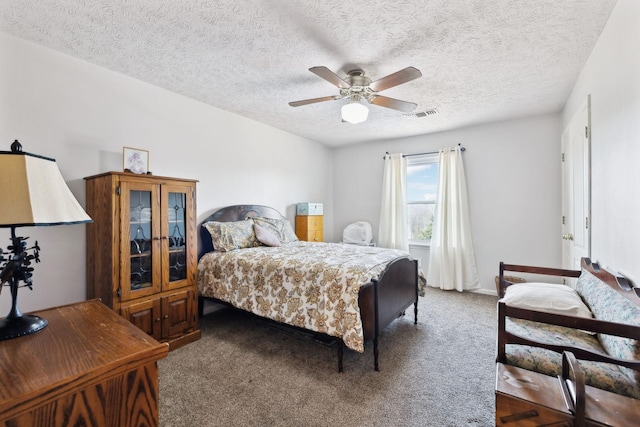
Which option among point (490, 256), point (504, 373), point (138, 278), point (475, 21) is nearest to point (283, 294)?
point (138, 278)

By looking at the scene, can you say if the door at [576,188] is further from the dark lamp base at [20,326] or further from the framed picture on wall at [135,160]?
the framed picture on wall at [135,160]

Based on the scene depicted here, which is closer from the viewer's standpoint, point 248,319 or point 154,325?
point 154,325

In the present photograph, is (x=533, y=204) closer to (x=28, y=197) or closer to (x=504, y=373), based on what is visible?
(x=504, y=373)

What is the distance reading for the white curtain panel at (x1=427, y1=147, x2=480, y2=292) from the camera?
4305 mm

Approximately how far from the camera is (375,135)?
16.0ft

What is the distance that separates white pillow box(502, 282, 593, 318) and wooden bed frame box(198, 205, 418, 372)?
0.88 m

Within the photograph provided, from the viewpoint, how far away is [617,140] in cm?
180

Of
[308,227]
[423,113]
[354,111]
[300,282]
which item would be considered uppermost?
[423,113]

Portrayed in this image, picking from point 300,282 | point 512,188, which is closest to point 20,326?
point 300,282

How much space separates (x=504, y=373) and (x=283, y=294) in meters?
1.68

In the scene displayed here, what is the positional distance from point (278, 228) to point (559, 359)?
3165 millimetres

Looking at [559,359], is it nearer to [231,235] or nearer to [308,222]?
[231,235]

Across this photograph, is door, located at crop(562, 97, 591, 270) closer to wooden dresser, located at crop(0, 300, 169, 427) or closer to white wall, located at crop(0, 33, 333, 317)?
wooden dresser, located at crop(0, 300, 169, 427)

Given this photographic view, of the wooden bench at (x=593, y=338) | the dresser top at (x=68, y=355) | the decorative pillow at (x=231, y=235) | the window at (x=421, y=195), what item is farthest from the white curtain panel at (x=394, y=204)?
the dresser top at (x=68, y=355)
